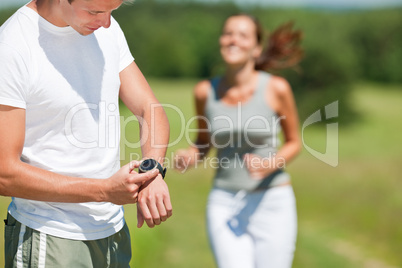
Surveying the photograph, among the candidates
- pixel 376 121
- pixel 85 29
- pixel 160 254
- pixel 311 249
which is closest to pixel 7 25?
pixel 85 29

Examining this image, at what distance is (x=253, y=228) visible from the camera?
4016 millimetres

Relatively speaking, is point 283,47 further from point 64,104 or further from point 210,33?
point 210,33

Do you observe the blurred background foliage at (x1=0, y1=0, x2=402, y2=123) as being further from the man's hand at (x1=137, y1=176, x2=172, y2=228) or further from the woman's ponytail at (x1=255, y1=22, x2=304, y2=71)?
the man's hand at (x1=137, y1=176, x2=172, y2=228)

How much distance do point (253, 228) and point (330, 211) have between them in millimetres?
6161

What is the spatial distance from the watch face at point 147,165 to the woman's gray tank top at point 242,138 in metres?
1.79

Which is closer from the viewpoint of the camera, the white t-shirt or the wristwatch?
the white t-shirt

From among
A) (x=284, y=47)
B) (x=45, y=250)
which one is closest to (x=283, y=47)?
(x=284, y=47)

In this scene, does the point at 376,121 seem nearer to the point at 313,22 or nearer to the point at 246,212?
the point at 313,22

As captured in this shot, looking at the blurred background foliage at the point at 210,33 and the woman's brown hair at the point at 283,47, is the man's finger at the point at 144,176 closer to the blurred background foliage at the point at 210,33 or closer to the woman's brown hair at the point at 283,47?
the woman's brown hair at the point at 283,47

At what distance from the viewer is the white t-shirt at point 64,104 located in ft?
6.97

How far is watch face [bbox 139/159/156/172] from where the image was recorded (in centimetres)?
227

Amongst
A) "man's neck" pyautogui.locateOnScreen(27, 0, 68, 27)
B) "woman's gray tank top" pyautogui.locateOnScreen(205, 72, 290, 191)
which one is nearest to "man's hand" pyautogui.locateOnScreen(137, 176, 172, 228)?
"man's neck" pyautogui.locateOnScreen(27, 0, 68, 27)

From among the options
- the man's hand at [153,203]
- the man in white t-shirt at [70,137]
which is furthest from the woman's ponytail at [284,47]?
the man's hand at [153,203]

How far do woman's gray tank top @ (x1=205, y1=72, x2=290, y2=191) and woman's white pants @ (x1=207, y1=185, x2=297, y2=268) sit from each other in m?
0.07
